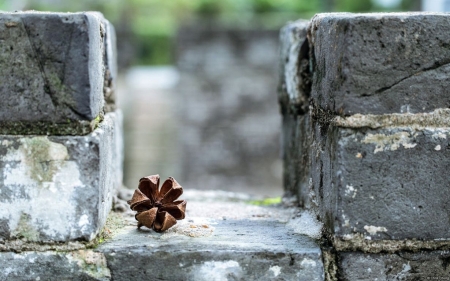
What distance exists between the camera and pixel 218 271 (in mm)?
1641

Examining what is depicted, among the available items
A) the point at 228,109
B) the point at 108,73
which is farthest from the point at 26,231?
the point at 228,109

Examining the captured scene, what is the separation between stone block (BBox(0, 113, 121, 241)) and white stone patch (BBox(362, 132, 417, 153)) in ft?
2.59

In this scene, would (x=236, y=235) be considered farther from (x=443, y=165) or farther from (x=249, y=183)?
(x=249, y=183)

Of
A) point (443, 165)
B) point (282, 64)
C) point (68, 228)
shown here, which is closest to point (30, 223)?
point (68, 228)

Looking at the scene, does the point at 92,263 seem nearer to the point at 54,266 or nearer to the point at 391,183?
the point at 54,266

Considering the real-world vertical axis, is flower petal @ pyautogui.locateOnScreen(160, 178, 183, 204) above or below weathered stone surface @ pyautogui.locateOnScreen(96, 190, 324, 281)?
above

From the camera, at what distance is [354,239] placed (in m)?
1.66

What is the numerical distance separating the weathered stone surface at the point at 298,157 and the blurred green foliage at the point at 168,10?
7.65 metres

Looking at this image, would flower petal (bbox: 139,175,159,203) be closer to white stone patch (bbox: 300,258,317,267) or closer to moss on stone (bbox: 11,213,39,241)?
moss on stone (bbox: 11,213,39,241)

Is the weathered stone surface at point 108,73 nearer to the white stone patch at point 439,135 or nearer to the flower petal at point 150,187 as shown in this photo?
the flower petal at point 150,187

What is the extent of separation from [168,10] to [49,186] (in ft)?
41.3

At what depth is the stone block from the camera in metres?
1.60

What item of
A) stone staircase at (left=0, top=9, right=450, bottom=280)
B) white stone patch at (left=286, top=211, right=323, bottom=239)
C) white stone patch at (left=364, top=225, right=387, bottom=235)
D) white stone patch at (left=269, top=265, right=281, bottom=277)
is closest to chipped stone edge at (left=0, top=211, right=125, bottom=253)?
stone staircase at (left=0, top=9, right=450, bottom=280)

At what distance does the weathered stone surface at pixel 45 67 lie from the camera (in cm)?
157
